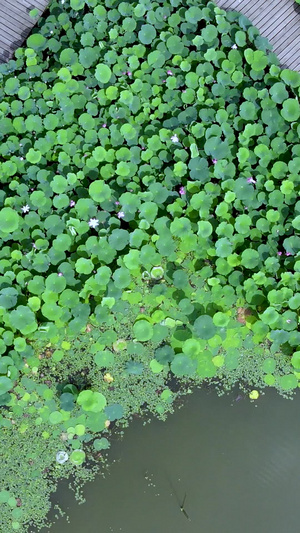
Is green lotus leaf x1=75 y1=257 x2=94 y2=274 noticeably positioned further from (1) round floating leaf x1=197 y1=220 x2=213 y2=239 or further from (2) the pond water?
(2) the pond water

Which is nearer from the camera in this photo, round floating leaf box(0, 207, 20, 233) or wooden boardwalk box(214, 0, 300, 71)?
round floating leaf box(0, 207, 20, 233)

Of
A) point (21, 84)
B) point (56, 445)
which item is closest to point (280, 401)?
point (56, 445)

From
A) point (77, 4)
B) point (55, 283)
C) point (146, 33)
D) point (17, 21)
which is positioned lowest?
point (55, 283)

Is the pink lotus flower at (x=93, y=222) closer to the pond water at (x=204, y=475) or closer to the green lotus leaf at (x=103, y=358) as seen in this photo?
the green lotus leaf at (x=103, y=358)

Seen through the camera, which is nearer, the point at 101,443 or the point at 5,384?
the point at 5,384

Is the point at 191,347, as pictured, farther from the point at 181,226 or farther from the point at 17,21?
the point at 17,21

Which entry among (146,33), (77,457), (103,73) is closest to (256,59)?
(146,33)

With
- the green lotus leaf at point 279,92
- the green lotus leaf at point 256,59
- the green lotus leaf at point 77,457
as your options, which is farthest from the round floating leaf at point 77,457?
the green lotus leaf at point 256,59

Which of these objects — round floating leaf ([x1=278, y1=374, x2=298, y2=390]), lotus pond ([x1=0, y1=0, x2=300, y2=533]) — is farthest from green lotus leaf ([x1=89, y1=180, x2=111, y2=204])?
round floating leaf ([x1=278, y1=374, x2=298, y2=390])
